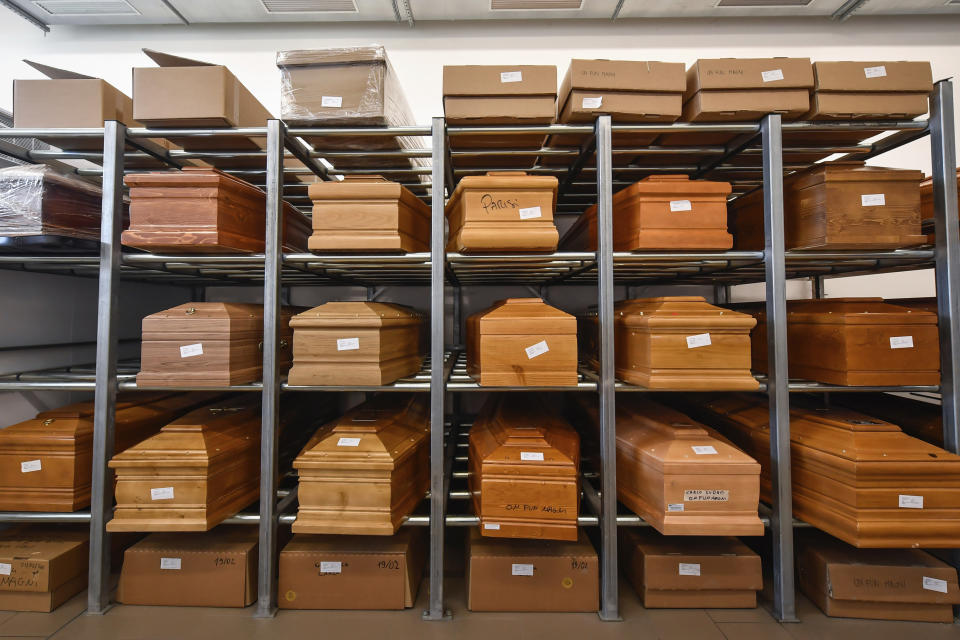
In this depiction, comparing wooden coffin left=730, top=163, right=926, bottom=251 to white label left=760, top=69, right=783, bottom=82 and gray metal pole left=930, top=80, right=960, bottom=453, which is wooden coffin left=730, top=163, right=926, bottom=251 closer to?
gray metal pole left=930, top=80, right=960, bottom=453

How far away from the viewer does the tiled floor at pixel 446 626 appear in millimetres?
1571

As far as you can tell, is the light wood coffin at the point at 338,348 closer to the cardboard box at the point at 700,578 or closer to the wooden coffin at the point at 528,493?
the wooden coffin at the point at 528,493

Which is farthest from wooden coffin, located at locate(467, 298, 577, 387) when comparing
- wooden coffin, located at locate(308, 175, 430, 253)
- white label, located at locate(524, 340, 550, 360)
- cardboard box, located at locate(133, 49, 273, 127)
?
cardboard box, located at locate(133, 49, 273, 127)

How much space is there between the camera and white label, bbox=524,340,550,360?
1.70m

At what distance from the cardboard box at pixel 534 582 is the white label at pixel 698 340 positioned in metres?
1.05

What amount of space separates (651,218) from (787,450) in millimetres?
1222

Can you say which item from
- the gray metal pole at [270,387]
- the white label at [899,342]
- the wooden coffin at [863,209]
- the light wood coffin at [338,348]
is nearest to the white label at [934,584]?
the white label at [899,342]

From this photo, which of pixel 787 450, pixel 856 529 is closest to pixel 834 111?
pixel 787 450

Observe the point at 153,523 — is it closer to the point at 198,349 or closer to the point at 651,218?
the point at 198,349

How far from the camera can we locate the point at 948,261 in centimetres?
177

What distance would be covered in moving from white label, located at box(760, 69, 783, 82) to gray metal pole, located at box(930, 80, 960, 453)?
751 millimetres

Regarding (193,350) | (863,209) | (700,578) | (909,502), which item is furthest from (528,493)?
(863,209)

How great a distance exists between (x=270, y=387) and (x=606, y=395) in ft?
5.08

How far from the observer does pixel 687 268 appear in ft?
7.32
